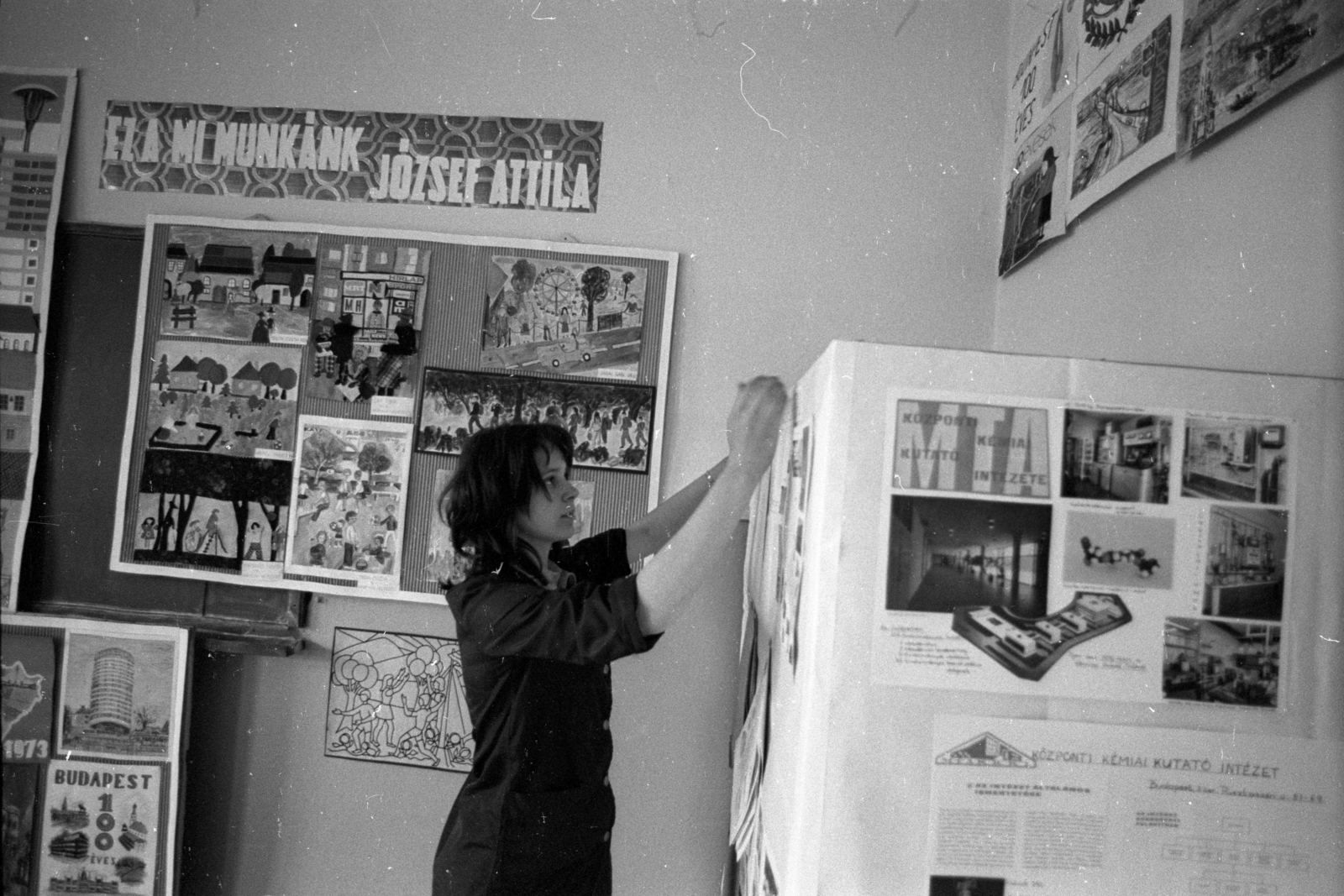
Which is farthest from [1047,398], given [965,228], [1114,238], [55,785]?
[55,785]

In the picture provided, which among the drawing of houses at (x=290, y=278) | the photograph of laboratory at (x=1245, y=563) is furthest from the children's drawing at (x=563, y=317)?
the photograph of laboratory at (x=1245, y=563)

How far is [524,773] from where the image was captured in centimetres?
114

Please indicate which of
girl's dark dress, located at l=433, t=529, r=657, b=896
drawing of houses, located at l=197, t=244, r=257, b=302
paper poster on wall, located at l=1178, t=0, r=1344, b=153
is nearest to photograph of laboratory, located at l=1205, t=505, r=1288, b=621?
paper poster on wall, located at l=1178, t=0, r=1344, b=153

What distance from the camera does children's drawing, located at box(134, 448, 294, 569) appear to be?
5.42 feet

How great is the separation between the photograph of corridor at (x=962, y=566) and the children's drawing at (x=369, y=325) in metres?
1.18

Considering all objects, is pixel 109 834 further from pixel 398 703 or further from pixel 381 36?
pixel 381 36

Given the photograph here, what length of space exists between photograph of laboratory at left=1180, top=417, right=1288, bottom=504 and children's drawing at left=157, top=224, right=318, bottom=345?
1.47 m

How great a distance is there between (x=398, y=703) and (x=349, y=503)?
37 centimetres

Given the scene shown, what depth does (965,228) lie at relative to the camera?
A: 1550mm

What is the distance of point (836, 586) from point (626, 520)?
3.16 ft

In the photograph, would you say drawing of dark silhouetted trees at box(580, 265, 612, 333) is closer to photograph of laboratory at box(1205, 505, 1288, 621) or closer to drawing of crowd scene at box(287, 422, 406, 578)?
drawing of crowd scene at box(287, 422, 406, 578)

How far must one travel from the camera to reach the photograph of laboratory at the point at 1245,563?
2.13 ft

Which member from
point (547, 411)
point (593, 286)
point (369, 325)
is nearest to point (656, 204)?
point (593, 286)

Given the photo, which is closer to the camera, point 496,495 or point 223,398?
point 496,495
